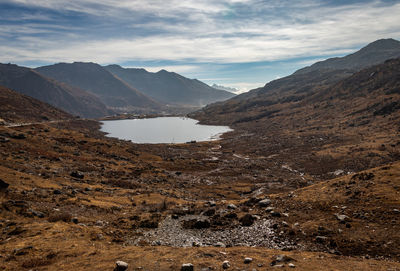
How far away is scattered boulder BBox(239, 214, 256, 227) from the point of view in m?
26.5

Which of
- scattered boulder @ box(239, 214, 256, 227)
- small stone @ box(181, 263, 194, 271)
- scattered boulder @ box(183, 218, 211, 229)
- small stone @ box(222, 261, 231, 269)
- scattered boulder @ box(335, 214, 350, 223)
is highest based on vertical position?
small stone @ box(181, 263, 194, 271)

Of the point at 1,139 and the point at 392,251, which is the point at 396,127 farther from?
the point at 1,139

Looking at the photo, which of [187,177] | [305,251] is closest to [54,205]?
[305,251]

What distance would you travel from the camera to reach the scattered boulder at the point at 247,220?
87.1 feet

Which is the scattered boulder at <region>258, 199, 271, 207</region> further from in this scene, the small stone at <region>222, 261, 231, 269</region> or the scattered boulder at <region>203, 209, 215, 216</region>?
the small stone at <region>222, 261, 231, 269</region>

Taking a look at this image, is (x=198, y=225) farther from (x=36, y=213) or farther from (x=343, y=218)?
(x=36, y=213)

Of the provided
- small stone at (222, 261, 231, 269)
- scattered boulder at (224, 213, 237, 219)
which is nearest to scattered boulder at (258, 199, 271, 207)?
scattered boulder at (224, 213, 237, 219)

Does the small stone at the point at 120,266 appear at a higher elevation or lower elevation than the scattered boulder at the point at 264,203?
higher

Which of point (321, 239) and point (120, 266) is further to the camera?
point (321, 239)

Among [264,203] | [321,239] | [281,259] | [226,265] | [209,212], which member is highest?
[226,265]

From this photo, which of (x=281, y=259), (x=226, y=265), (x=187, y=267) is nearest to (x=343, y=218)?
(x=281, y=259)

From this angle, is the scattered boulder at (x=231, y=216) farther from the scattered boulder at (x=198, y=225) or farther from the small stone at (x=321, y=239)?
the small stone at (x=321, y=239)

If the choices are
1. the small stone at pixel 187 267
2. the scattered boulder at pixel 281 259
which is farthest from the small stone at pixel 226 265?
the scattered boulder at pixel 281 259

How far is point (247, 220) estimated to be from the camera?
88.2ft
